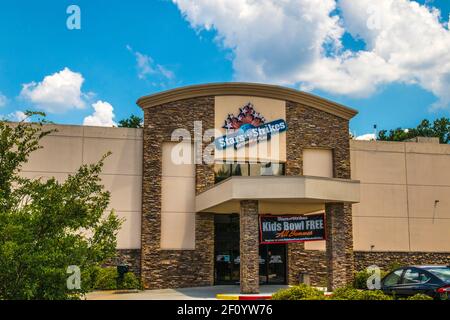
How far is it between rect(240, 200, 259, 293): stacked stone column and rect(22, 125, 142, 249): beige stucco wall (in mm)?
6934

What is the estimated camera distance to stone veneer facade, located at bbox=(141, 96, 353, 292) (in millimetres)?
28391

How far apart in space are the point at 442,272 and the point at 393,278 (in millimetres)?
1632

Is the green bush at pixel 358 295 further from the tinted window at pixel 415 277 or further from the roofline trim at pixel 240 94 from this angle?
the roofline trim at pixel 240 94

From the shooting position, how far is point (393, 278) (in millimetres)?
15500

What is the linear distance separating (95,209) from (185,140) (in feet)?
61.7

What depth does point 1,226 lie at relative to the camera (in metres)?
9.12

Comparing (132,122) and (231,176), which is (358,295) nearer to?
(231,176)

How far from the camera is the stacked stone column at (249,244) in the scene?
78.1 feet

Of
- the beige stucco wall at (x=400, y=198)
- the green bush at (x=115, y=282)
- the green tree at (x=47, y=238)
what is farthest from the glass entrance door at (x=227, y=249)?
the green tree at (x=47, y=238)

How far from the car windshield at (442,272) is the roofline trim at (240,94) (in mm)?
17493

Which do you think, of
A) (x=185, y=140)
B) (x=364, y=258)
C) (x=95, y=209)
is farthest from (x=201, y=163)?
(x=95, y=209)

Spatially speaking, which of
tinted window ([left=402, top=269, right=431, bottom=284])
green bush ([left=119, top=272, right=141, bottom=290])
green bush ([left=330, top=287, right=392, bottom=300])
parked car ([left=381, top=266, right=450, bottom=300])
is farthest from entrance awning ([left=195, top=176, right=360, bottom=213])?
green bush ([left=330, top=287, right=392, bottom=300])
